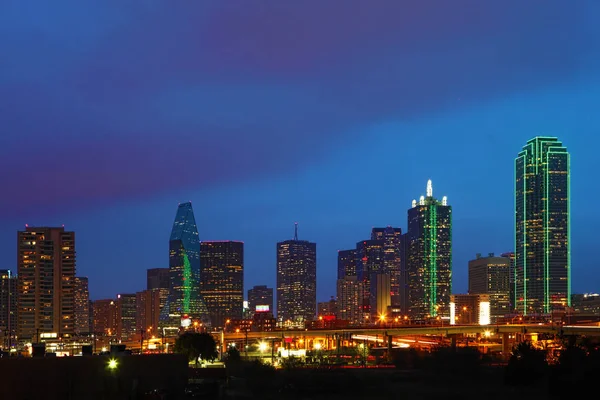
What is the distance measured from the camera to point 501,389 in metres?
35.8

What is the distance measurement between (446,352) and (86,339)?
169563mm

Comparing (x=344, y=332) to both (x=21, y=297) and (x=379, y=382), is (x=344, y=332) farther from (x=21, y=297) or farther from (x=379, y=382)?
(x=379, y=382)

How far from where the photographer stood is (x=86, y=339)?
652 ft

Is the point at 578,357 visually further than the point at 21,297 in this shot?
No

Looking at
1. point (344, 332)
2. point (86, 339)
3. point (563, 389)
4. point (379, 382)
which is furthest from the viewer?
point (86, 339)

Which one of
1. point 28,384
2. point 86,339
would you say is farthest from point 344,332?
point 28,384

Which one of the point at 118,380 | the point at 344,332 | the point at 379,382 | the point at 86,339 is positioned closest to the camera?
the point at 379,382

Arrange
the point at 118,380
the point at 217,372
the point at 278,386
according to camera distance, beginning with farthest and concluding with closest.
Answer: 1. the point at 217,372
2. the point at 118,380
3. the point at 278,386

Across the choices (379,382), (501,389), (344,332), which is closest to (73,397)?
(379,382)

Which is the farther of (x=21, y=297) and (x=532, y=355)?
(x=21, y=297)

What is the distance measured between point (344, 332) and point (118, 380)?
3998 inches

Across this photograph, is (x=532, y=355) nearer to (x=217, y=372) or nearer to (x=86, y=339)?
(x=217, y=372)

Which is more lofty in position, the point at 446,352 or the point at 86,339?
the point at 446,352

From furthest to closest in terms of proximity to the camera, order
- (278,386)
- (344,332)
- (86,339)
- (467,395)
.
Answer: (86,339) < (344,332) < (278,386) < (467,395)
